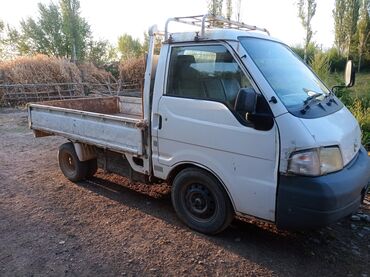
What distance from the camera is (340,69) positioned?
2733 cm

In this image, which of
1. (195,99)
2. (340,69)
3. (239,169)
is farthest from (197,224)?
(340,69)

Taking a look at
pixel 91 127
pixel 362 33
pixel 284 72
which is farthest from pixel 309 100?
pixel 362 33

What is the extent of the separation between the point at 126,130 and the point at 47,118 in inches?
79.8

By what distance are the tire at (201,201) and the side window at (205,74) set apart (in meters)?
0.89

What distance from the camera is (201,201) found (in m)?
3.78

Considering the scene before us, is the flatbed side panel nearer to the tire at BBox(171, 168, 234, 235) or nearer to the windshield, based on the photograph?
the tire at BBox(171, 168, 234, 235)

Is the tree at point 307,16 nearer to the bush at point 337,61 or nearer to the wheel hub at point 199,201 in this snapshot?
the bush at point 337,61

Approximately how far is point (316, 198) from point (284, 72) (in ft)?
4.56

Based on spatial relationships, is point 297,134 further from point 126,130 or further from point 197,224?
point 126,130

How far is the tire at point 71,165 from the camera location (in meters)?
5.36

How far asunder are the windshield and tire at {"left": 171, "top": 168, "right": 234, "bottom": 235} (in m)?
1.19

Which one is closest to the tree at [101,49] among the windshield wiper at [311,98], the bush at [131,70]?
the bush at [131,70]

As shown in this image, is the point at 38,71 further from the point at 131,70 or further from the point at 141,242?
the point at 141,242

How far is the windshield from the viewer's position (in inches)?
127
